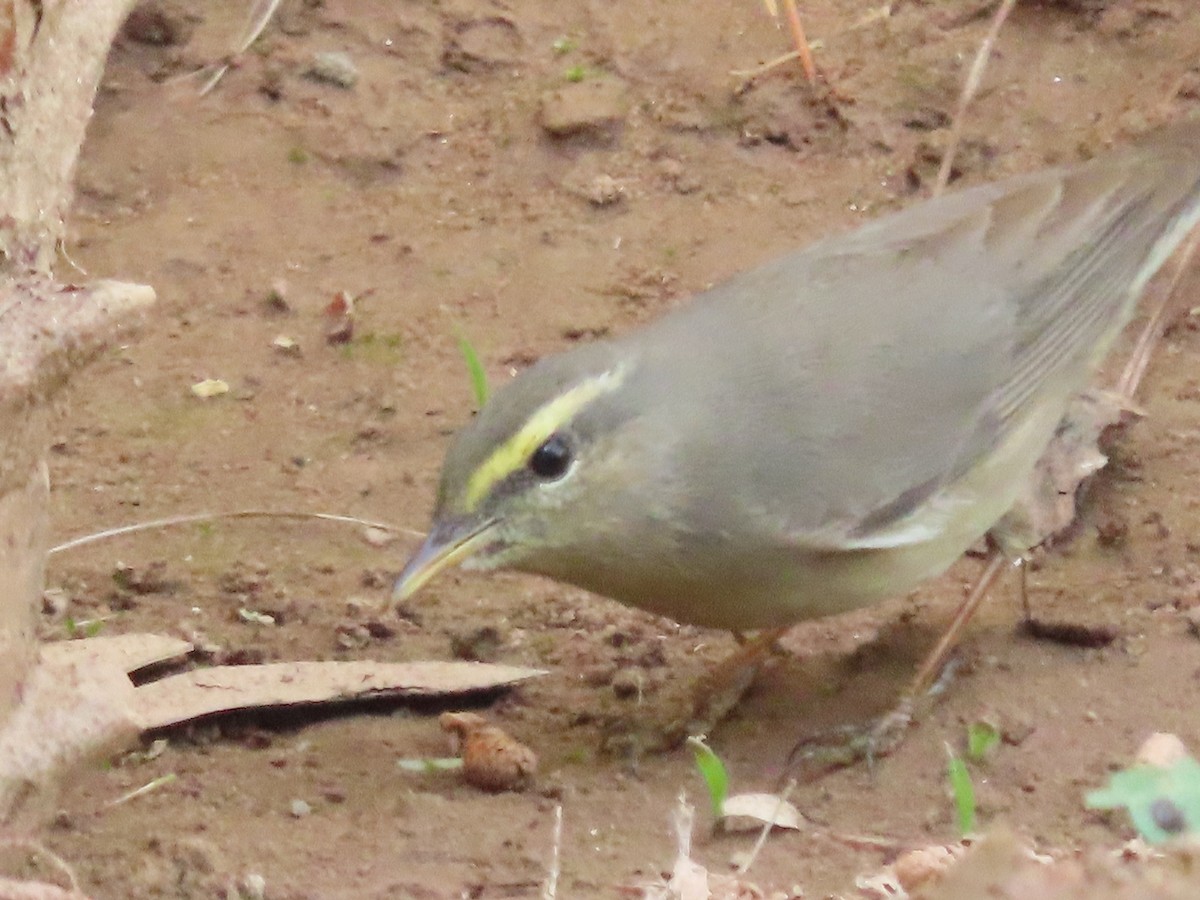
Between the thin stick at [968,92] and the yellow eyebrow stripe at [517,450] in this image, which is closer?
the yellow eyebrow stripe at [517,450]

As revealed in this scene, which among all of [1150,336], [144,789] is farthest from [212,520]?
[1150,336]

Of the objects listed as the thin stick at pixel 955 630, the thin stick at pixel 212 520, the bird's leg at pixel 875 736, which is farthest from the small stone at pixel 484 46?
the bird's leg at pixel 875 736

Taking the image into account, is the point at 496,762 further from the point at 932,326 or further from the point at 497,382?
the point at 497,382

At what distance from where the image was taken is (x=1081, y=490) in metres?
5.18

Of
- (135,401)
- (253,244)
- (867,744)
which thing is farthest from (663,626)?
(253,244)

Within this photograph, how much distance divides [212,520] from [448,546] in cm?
185

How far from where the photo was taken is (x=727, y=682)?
4672 mm

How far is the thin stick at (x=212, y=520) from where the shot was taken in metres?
5.09

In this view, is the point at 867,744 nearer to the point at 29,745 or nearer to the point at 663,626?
the point at 663,626

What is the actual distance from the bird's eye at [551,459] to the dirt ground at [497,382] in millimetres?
842

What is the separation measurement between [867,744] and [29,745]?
6.97 ft

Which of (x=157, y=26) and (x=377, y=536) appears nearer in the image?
(x=377, y=536)

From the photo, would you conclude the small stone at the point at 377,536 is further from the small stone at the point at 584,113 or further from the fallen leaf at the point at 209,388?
the small stone at the point at 584,113

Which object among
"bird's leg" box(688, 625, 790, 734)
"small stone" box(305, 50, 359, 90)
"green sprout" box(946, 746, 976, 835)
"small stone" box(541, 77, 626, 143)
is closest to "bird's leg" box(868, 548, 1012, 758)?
"bird's leg" box(688, 625, 790, 734)
